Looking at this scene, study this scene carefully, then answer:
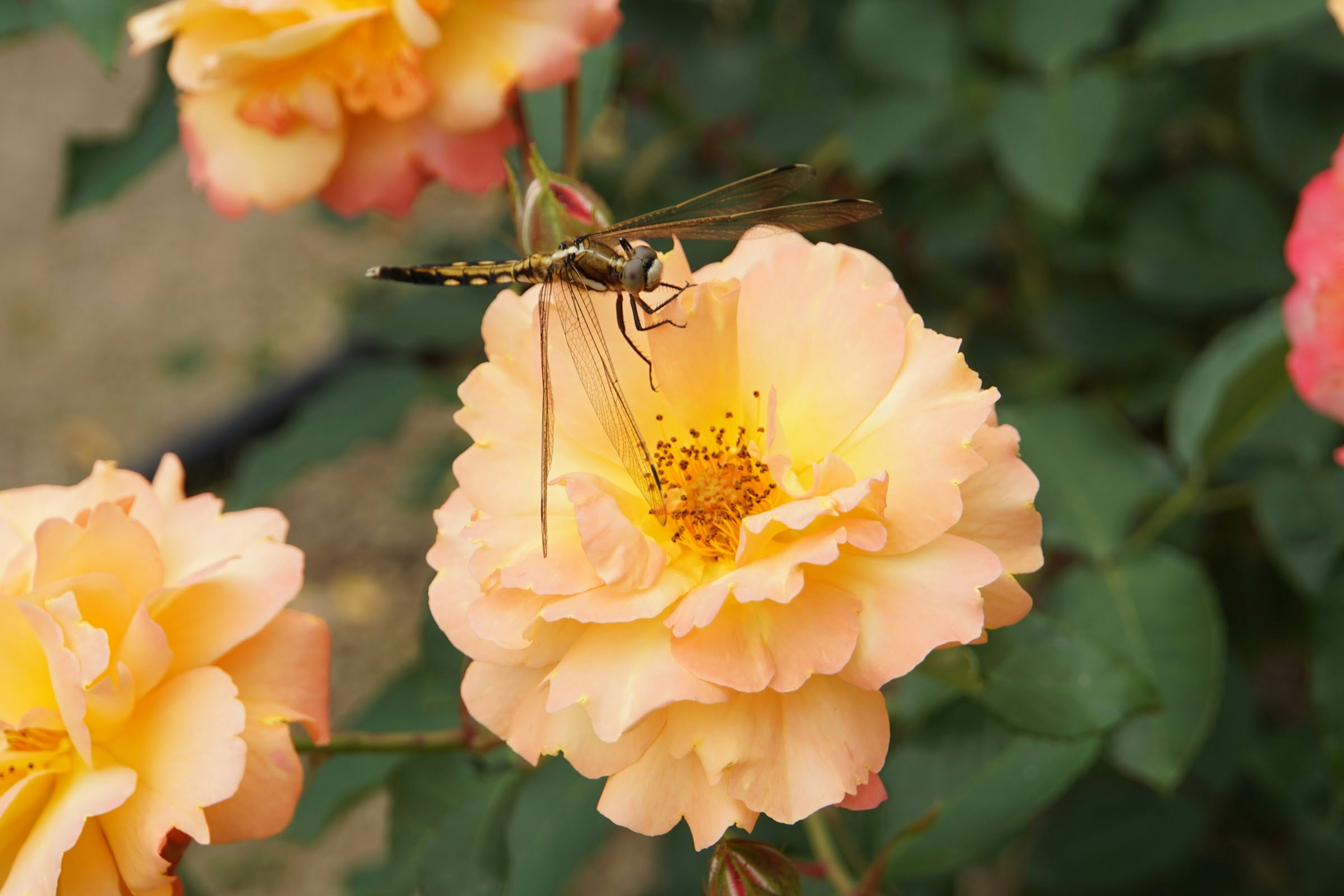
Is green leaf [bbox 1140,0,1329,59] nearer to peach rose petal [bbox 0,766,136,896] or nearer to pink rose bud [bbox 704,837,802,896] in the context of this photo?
pink rose bud [bbox 704,837,802,896]

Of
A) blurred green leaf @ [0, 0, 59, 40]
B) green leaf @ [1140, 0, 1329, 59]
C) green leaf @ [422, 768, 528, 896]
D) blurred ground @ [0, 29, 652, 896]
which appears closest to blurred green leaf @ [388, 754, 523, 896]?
green leaf @ [422, 768, 528, 896]

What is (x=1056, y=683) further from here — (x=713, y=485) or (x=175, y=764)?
(x=175, y=764)

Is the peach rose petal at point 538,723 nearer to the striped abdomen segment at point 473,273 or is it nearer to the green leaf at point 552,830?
the striped abdomen segment at point 473,273

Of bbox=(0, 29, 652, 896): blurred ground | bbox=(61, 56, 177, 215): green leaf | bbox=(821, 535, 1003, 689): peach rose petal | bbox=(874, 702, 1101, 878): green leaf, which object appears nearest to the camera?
bbox=(821, 535, 1003, 689): peach rose petal

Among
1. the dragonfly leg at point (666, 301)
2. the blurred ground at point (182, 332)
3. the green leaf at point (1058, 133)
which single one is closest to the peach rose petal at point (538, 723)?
the dragonfly leg at point (666, 301)

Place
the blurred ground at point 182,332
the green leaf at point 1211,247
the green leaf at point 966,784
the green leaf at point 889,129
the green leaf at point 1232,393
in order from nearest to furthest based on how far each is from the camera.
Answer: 1. the green leaf at point 966,784
2. the green leaf at point 1232,393
3. the green leaf at point 889,129
4. the green leaf at point 1211,247
5. the blurred ground at point 182,332

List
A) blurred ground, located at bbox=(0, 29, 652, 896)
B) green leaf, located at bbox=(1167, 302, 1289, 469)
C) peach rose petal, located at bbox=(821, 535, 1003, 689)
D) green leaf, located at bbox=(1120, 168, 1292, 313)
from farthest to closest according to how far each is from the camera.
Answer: blurred ground, located at bbox=(0, 29, 652, 896) → green leaf, located at bbox=(1120, 168, 1292, 313) → green leaf, located at bbox=(1167, 302, 1289, 469) → peach rose petal, located at bbox=(821, 535, 1003, 689)
